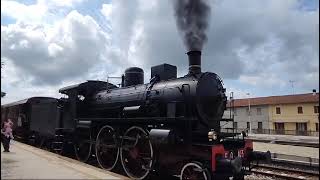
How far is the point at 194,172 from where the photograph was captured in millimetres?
9555

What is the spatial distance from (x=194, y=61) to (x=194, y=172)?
348 centimetres

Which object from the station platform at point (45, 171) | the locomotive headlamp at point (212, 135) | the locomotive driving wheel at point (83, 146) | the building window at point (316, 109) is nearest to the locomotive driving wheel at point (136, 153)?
the station platform at point (45, 171)

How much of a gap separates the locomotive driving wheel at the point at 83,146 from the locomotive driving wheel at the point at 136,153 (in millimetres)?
2556

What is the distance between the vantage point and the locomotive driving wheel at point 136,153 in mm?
11234

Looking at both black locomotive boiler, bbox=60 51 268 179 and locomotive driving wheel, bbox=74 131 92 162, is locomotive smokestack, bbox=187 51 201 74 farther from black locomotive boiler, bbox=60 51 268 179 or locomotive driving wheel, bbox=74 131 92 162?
locomotive driving wheel, bbox=74 131 92 162

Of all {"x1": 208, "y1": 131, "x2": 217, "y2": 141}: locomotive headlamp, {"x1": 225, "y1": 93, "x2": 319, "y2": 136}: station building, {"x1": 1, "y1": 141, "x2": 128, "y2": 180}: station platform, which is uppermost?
{"x1": 225, "y1": 93, "x2": 319, "y2": 136}: station building

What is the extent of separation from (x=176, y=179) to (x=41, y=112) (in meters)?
10.9

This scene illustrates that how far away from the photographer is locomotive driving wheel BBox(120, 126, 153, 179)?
11.2 m

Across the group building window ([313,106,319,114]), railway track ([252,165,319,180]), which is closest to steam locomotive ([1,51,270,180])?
railway track ([252,165,319,180])

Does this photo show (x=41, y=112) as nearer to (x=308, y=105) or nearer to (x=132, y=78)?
(x=132, y=78)

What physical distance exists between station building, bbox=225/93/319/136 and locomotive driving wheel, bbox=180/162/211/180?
40.8m

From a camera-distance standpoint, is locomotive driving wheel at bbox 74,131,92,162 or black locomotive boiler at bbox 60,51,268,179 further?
locomotive driving wheel at bbox 74,131,92,162

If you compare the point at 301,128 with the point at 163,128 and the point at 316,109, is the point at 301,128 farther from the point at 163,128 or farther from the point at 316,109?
the point at 163,128

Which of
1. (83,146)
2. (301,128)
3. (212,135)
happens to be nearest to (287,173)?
(212,135)
